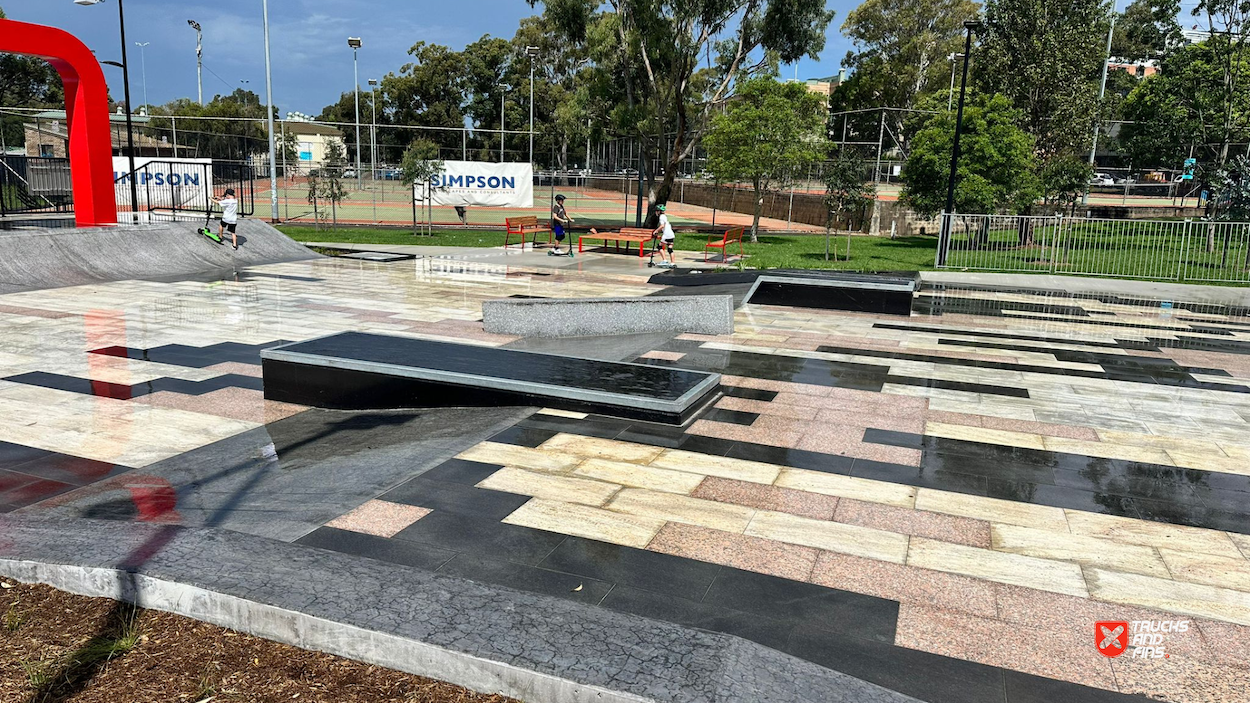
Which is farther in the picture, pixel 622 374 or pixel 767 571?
pixel 622 374

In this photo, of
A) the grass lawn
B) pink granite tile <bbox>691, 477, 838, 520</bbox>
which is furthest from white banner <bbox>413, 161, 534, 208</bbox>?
pink granite tile <bbox>691, 477, 838, 520</bbox>

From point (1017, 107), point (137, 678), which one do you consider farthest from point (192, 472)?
point (1017, 107)

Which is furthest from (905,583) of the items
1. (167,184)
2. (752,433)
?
(167,184)

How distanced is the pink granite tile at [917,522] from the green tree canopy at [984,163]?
23.8 metres

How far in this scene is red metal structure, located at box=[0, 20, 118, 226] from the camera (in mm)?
17391

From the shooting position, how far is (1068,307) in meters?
15.6

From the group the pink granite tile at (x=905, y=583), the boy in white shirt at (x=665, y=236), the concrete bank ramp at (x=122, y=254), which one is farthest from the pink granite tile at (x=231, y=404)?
the boy in white shirt at (x=665, y=236)

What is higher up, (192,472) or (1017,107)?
(1017,107)

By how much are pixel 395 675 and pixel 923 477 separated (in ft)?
13.8

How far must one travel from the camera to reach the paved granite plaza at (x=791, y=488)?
3.94 metres

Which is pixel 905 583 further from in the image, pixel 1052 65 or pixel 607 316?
pixel 1052 65

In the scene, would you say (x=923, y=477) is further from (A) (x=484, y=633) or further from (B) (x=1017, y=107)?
(B) (x=1017, y=107)

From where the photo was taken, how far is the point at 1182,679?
353 cm

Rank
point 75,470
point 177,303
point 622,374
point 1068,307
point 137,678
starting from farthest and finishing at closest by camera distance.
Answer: point 1068,307 < point 177,303 < point 622,374 < point 75,470 < point 137,678
